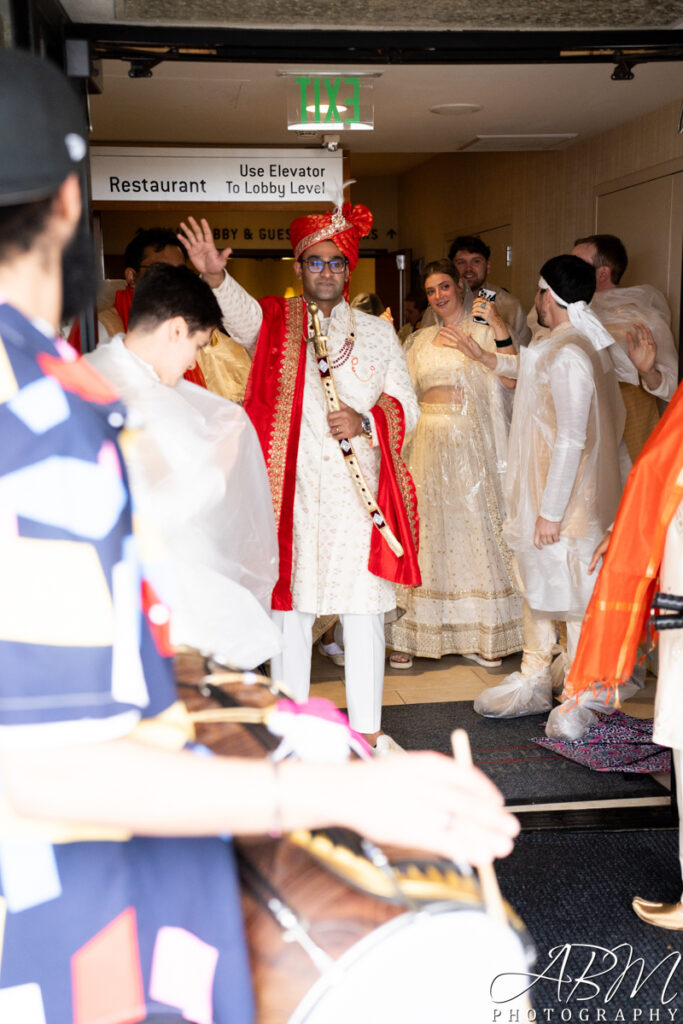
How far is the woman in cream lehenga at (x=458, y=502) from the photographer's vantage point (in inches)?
175

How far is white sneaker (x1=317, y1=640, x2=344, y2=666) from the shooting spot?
4647mm

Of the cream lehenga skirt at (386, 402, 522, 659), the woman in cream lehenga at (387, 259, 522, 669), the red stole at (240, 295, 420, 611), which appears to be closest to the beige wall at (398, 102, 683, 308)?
the woman in cream lehenga at (387, 259, 522, 669)

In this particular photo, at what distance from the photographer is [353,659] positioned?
338 cm

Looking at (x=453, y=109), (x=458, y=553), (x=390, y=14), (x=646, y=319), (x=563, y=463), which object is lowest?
(x=458, y=553)

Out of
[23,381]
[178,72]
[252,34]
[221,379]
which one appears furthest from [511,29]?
[23,381]

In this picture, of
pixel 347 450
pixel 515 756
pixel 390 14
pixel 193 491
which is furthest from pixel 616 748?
pixel 390 14

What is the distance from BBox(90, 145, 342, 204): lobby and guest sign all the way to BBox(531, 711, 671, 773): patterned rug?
2.03 metres

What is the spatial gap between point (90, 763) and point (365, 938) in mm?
281

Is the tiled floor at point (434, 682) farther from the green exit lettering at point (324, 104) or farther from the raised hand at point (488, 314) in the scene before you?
the green exit lettering at point (324, 104)

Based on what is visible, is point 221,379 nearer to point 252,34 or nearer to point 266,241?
point 252,34

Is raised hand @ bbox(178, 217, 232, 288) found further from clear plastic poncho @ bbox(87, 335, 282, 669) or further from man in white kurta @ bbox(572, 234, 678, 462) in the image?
man in white kurta @ bbox(572, 234, 678, 462)

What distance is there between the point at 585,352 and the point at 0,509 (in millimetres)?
3052

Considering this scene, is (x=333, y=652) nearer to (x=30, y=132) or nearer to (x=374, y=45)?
(x=374, y=45)

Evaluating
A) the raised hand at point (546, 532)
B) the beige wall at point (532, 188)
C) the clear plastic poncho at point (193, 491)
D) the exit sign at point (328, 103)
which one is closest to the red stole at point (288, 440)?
the raised hand at point (546, 532)
